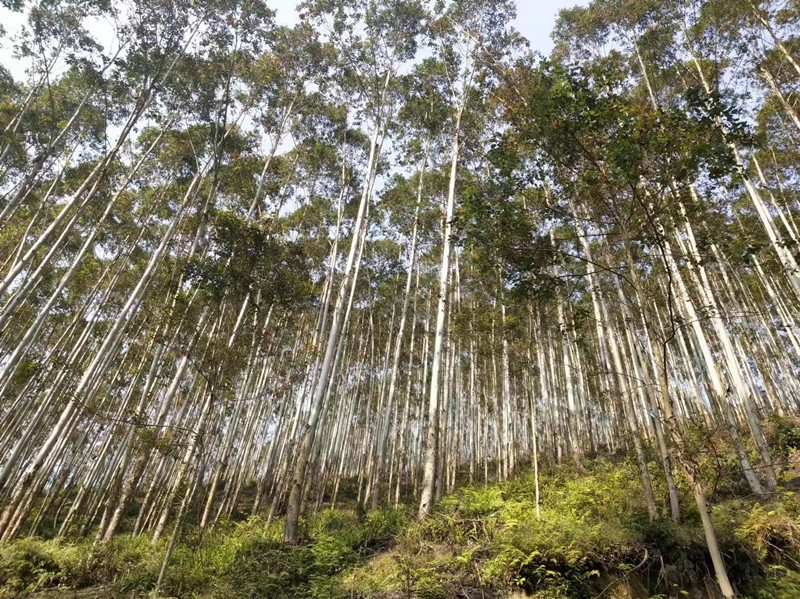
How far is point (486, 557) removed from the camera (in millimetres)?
5977

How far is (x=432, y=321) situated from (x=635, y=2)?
1486cm

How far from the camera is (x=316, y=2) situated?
46.1 feet

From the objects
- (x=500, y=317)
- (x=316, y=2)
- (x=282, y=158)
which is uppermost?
(x=316, y=2)

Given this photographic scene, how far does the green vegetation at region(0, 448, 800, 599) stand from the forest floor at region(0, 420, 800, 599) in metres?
0.02

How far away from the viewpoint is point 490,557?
596 centimetres

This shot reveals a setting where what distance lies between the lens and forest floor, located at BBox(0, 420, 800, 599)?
5.36 meters

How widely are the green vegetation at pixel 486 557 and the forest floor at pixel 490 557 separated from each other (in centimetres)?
2

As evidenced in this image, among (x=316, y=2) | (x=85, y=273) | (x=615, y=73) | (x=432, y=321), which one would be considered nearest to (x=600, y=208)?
(x=615, y=73)

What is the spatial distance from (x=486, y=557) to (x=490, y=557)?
0.19ft

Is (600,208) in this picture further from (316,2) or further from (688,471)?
(316,2)

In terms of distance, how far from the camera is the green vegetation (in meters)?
5.38

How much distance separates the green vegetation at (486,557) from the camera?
17.6 ft

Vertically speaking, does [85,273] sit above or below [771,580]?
above

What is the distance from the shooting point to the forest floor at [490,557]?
536 centimetres
